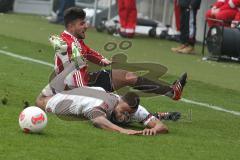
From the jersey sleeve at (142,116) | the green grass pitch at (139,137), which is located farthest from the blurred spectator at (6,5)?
the jersey sleeve at (142,116)

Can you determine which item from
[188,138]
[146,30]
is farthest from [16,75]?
[146,30]

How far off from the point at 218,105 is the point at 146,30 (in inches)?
372

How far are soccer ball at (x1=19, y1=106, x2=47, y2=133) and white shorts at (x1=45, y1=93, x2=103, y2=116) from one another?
803 millimetres

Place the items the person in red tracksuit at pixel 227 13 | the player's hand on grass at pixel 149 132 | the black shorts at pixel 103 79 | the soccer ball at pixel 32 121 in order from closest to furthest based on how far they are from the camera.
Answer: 1. the soccer ball at pixel 32 121
2. the player's hand on grass at pixel 149 132
3. the black shorts at pixel 103 79
4. the person in red tracksuit at pixel 227 13

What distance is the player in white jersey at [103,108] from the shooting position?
7.84 meters

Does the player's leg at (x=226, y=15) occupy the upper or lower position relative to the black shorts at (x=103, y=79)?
lower

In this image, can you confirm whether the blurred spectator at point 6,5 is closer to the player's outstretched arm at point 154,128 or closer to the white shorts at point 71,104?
the white shorts at point 71,104

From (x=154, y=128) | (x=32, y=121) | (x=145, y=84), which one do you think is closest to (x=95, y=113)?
(x=154, y=128)

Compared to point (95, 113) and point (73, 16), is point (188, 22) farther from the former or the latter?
point (95, 113)

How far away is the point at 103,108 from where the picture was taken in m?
7.95

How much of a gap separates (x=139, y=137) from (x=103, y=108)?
0.61 m

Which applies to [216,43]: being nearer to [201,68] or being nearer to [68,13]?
[201,68]

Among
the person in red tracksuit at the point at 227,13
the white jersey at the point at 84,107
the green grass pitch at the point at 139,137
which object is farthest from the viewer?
the person in red tracksuit at the point at 227,13

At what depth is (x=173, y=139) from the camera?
24.8 ft
